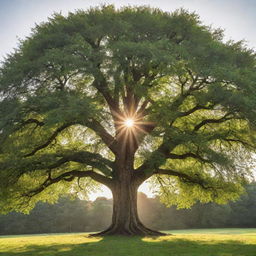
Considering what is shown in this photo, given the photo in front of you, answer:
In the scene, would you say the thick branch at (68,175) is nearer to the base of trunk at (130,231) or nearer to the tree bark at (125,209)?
the tree bark at (125,209)

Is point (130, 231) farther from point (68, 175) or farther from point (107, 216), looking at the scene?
point (107, 216)

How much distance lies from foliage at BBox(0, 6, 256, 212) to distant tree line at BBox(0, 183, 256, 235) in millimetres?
44323

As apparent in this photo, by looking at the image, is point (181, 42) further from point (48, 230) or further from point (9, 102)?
point (48, 230)

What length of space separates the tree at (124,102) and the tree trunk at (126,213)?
7cm

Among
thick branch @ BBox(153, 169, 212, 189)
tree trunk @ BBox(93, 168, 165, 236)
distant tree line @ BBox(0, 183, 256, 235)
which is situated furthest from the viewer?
distant tree line @ BBox(0, 183, 256, 235)

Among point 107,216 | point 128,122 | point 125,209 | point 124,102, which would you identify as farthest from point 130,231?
point 107,216

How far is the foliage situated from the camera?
1900cm

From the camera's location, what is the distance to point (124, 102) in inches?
984

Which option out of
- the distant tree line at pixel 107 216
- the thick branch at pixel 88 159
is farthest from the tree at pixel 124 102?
the distant tree line at pixel 107 216

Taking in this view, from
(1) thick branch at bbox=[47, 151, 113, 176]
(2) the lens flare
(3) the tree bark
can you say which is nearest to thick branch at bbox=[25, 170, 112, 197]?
(3) the tree bark

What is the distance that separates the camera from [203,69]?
1942 cm

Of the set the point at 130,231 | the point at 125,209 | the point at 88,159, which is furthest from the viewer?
the point at 125,209

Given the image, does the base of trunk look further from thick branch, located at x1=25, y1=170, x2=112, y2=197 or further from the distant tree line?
the distant tree line

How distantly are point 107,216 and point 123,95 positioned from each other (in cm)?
5103
